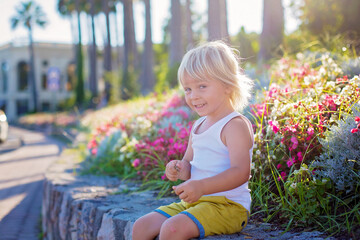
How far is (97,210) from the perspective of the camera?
3.08 metres

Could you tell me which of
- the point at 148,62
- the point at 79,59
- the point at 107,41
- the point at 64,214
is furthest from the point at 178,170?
the point at 79,59

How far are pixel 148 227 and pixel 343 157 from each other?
1.21 m

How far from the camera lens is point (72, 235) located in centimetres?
348

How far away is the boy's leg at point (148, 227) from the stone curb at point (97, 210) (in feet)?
0.98

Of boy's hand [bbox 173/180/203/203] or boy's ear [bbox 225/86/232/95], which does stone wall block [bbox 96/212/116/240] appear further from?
boy's ear [bbox 225/86/232/95]

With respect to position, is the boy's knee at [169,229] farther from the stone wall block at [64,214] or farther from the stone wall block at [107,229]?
the stone wall block at [64,214]

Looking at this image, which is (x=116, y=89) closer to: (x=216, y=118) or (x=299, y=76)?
(x=299, y=76)

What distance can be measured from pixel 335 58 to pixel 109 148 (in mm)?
3178

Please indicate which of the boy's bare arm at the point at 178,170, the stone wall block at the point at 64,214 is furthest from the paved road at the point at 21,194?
the boy's bare arm at the point at 178,170

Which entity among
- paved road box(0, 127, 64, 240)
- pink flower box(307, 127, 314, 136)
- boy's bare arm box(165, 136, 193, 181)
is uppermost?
pink flower box(307, 127, 314, 136)

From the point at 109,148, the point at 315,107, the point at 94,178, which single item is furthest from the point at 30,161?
the point at 315,107

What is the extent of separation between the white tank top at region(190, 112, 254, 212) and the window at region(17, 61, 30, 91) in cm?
5362

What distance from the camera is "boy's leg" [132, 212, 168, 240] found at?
7.39 feet

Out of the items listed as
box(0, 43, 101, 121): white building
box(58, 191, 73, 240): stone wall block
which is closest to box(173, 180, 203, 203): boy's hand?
box(58, 191, 73, 240): stone wall block
